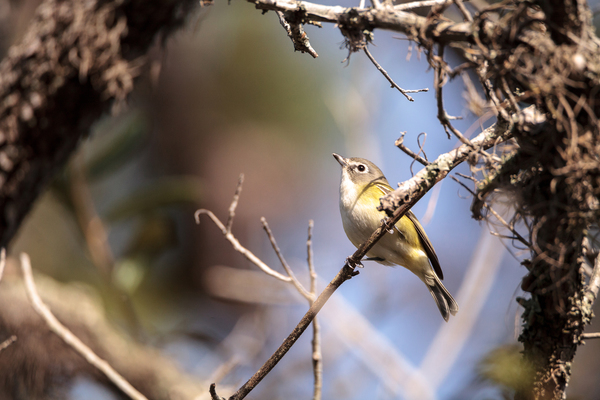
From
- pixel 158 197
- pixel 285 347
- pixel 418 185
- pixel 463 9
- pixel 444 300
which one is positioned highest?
pixel 463 9

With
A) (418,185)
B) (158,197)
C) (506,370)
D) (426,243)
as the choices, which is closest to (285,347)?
(418,185)

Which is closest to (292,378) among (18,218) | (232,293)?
(232,293)

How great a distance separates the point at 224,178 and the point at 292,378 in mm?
5645

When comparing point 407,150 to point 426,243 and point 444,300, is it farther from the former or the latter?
point 444,300

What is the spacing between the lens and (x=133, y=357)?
5.43 metres

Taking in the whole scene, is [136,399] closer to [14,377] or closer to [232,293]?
[232,293]

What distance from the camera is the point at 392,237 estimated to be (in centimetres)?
360

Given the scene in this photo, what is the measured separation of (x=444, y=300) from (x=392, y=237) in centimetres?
67

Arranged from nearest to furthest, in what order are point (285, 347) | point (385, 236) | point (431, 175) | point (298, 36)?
point (431, 175) → point (285, 347) → point (298, 36) → point (385, 236)

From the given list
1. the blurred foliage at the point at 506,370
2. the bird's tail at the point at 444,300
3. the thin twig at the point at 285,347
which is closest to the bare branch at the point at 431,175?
the thin twig at the point at 285,347

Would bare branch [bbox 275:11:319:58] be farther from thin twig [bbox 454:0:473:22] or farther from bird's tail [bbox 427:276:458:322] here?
bird's tail [bbox 427:276:458:322]

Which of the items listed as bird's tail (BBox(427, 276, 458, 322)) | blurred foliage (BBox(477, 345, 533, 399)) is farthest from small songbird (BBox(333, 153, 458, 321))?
blurred foliage (BBox(477, 345, 533, 399))

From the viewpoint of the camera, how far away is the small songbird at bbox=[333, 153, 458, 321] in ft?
11.5

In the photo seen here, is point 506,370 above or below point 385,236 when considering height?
below
